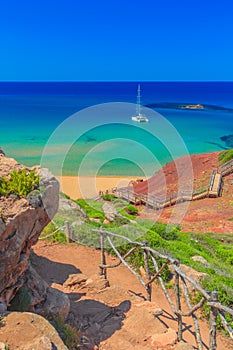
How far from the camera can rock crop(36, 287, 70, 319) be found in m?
6.83

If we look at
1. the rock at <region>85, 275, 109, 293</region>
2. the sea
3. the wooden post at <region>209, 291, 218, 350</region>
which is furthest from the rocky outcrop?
the sea

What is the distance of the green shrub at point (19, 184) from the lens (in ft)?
20.0

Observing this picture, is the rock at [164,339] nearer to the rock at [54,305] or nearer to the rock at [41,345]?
the rock at [54,305]

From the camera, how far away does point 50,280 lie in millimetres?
9469

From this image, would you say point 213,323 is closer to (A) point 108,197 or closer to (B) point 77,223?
(B) point 77,223

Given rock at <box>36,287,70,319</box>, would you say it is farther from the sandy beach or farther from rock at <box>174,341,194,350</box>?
the sandy beach

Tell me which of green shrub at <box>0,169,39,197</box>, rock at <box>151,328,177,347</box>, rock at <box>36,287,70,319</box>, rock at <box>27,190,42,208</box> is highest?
green shrub at <box>0,169,39,197</box>

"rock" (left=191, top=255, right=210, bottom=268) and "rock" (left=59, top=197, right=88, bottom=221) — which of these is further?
"rock" (left=59, top=197, right=88, bottom=221)

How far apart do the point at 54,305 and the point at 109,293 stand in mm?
2094

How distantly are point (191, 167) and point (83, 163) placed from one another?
14.9 meters

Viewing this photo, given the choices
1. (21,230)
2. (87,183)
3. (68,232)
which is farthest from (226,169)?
(21,230)

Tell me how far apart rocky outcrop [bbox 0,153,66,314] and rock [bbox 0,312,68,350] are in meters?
0.50

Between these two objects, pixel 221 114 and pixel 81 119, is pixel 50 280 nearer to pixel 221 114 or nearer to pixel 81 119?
pixel 81 119

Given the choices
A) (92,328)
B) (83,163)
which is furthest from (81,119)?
(92,328)
